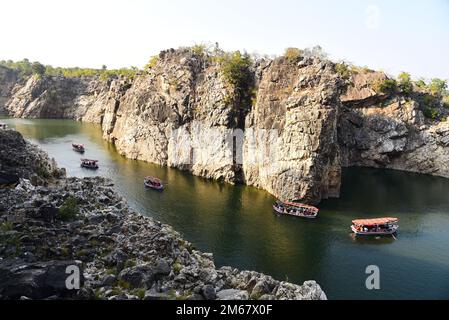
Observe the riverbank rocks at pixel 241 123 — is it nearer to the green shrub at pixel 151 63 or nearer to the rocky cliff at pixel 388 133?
the green shrub at pixel 151 63

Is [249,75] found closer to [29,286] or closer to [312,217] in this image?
[312,217]

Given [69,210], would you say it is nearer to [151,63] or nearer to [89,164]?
[89,164]

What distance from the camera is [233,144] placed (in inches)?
3182

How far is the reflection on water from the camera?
4209 centimetres

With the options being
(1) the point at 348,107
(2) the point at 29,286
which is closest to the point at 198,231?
(2) the point at 29,286

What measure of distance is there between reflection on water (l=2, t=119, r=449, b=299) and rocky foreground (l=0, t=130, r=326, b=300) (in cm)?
1066

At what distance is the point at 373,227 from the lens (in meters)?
54.3

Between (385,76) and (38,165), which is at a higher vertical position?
(385,76)

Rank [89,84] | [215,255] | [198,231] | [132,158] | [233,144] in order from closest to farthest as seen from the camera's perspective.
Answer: [215,255] → [198,231] → [233,144] → [132,158] → [89,84]

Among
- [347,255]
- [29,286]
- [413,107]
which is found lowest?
[347,255]

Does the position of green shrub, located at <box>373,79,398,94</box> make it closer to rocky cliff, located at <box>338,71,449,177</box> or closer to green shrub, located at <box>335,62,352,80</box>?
rocky cliff, located at <box>338,71,449,177</box>

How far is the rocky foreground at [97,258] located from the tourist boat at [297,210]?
2348 cm

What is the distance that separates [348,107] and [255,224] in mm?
68446

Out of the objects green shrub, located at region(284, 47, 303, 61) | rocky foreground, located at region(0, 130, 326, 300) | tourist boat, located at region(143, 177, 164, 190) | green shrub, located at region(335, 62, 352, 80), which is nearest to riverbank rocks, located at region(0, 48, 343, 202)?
green shrub, located at region(284, 47, 303, 61)
